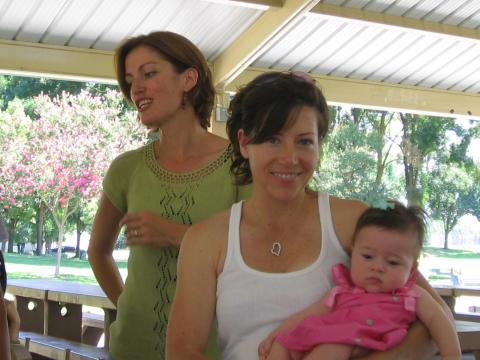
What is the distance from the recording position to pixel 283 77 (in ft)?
5.05

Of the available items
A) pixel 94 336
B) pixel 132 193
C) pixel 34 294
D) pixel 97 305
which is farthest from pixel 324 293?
pixel 94 336

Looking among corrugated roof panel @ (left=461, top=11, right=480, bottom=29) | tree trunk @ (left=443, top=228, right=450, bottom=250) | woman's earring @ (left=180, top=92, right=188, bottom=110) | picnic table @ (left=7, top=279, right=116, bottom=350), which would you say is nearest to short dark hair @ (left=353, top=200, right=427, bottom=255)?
woman's earring @ (left=180, top=92, right=188, bottom=110)

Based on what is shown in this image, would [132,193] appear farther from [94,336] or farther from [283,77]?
[94,336]

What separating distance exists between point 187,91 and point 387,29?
631 centimetres

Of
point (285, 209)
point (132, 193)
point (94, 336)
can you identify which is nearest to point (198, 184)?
point (132, 193)

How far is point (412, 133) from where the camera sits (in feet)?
47.6

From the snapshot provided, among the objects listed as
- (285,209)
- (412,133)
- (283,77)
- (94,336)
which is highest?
(412,133)

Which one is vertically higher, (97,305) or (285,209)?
(285,209)

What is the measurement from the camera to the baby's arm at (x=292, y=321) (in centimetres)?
143

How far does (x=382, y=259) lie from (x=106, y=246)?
38.3 inches

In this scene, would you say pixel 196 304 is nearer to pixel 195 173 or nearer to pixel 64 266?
pixel 195 173

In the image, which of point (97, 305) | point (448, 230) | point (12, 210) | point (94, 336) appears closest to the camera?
point (97, 305)

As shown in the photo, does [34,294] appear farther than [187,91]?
Yes

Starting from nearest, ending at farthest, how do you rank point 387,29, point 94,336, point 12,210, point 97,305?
point 97,305 < point 94,336 < point 387,29 < point 12,210
